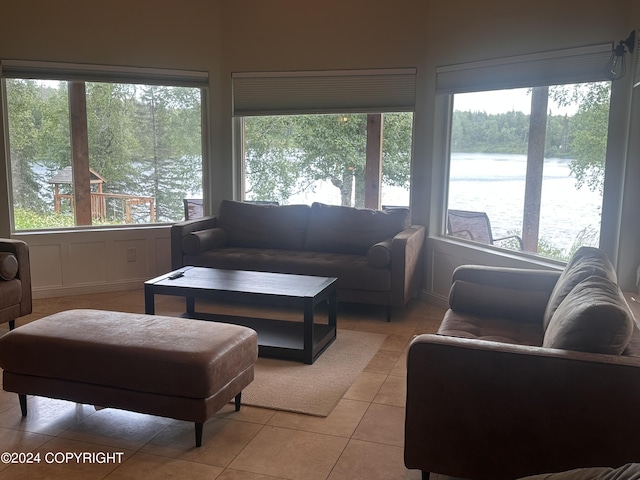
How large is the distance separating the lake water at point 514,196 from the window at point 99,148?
7.00 ft

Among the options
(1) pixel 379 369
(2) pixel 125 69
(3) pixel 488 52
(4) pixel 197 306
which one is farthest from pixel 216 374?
(2) pixel 125 69

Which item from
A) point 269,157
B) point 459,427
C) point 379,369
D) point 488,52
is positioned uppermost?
point 488,52

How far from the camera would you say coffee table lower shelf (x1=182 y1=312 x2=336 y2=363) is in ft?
12.1

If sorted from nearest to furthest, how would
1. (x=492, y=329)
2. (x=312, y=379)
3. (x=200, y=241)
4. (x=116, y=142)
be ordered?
(x=492, y=329)
(x=312, y=379)
(x=200, y=241)
(x=116, y=142)

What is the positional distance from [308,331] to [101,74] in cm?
326

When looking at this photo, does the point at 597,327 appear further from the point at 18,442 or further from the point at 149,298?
the point at 149,298

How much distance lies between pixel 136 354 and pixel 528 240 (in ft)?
10.1

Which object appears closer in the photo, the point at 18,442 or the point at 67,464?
the point at 67,464

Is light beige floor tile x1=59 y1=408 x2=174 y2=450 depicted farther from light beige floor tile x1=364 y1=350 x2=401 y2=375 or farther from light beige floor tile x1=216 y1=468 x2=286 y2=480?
light beige floor tile x1=364 y1=350 x2=401 y2=375

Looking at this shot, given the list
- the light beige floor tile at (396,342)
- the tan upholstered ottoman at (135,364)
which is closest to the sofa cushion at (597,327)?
the tan upholstered ottoman at (135,364)

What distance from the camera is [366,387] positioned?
328 centimetres

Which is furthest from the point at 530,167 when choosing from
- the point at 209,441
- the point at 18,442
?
the point at 18,442

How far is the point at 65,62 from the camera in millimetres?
5035

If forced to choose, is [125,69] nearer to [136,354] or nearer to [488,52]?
[488,52]
